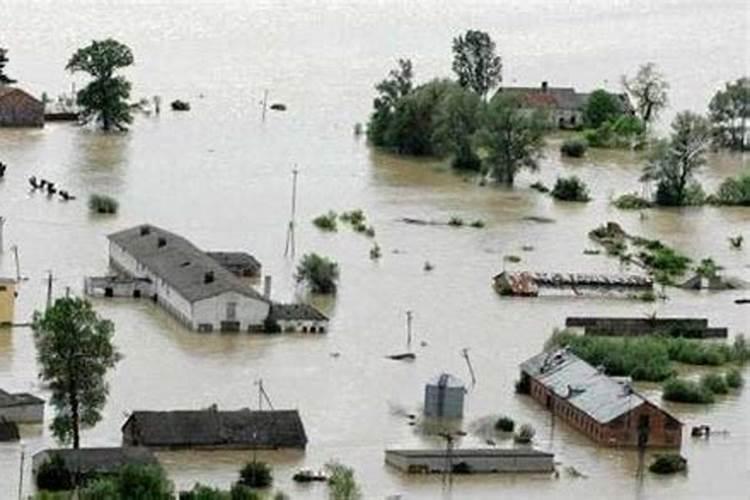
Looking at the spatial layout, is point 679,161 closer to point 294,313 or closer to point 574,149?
point 574,149

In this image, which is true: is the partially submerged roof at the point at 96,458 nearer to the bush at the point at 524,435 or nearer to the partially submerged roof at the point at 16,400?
the partially submerged roof at the point at 16,400

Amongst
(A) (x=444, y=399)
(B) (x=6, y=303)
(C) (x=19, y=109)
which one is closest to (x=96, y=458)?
(A) (x=444, y=399)

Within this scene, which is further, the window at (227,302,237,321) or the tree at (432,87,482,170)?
the tree at (432,87,482,170)

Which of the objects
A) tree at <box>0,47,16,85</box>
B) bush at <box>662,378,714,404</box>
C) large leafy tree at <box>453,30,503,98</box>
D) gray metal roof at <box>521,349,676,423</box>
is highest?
large leafy tree at <box>453,30,503,98</box>

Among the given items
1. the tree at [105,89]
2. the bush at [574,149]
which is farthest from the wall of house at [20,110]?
the bush at [574,149]

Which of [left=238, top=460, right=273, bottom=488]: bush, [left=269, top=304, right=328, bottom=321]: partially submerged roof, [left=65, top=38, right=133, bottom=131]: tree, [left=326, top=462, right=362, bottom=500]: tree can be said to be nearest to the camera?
[left=326, top=462, right=362, bottom=500]: tree

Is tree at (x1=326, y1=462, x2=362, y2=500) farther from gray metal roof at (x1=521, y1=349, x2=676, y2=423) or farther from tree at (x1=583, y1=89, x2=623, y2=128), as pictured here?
tree at (x1=583, y1=89, x2=623, y2=128)

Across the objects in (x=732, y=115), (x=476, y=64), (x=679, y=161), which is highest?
(x=476, y=64)

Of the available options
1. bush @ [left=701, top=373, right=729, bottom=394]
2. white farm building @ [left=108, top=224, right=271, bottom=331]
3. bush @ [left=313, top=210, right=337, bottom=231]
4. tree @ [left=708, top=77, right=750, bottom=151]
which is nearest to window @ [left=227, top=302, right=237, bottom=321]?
white farm building @ [left=108, top=224, right=271, bottom=331]
